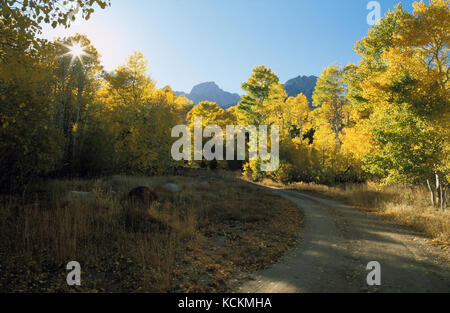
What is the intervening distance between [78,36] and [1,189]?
1293 cm

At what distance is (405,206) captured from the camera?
9.95 meters

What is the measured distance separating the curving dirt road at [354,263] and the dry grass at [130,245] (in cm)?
56

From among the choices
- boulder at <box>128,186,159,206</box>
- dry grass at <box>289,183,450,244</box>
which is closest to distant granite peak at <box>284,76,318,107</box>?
dry grass at <box>289,183,450,244</box>

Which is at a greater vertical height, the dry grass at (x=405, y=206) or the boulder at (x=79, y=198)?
the boulder at (x=79, y=198)

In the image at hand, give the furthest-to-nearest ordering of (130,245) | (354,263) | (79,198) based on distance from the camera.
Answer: (79,198)
(130,245)
(354,263)

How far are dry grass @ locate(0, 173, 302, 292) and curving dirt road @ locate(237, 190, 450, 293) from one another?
1.83 ft

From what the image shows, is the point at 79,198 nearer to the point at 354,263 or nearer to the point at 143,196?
the point at 143,196

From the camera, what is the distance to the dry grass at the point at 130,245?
411 cm

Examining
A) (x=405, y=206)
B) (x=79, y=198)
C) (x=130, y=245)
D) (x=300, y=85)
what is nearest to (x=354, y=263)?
(x=130, y=245)

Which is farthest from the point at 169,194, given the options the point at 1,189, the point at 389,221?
the point at 389,221

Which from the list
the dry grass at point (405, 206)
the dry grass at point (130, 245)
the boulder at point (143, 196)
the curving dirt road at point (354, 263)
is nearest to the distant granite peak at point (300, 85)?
the dry grass at point (405, 206)

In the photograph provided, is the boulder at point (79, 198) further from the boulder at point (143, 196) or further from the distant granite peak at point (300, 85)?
the distant granite peak at point (300, 85)

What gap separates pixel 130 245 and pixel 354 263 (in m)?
5.40

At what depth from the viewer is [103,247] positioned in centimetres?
539
